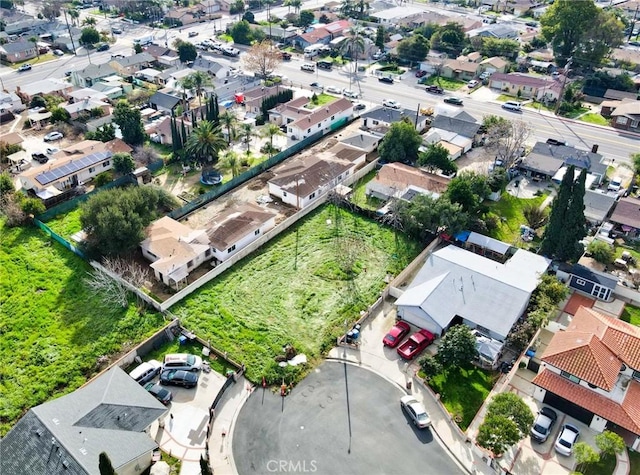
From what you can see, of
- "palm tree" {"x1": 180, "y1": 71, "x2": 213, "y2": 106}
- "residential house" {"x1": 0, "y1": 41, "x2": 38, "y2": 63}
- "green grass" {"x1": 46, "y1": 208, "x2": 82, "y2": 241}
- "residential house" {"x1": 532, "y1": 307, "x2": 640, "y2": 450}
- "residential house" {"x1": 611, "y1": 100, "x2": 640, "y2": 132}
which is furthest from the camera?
"residential house" {"x1": 0, "y1": 41, "x2": 38, "y2": 63}

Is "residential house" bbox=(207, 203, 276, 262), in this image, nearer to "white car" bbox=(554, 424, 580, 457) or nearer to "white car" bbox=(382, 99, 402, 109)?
→ "white car" bbox=(554, 424, 580, 457)

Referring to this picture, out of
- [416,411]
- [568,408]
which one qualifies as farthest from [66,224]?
[568,408]

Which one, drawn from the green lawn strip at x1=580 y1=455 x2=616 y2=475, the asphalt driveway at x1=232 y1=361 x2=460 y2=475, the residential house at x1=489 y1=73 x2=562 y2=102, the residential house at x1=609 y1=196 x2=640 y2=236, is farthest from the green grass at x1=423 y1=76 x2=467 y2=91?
the green lawn strip at x1=580 y1=455 x2=616 y2=475

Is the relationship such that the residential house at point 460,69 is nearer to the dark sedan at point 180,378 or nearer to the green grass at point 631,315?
the green grass at point 631,315

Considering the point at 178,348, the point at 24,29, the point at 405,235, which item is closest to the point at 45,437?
the point at 178,348

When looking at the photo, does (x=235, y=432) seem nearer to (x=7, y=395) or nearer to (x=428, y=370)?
(x=428, y=370)

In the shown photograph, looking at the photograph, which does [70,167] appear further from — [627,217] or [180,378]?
→ [627,217]
